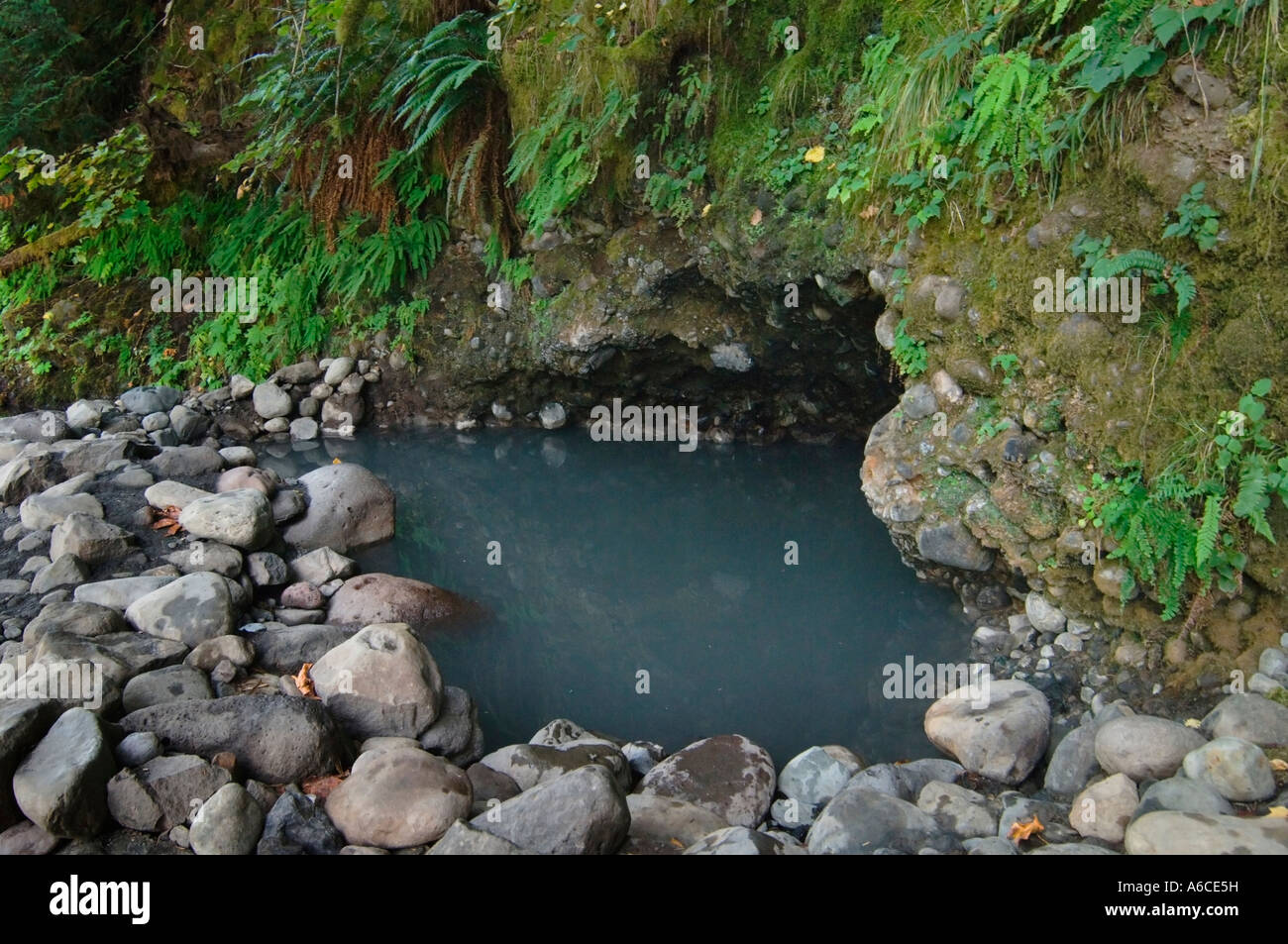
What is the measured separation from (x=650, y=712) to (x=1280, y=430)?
3332 mm

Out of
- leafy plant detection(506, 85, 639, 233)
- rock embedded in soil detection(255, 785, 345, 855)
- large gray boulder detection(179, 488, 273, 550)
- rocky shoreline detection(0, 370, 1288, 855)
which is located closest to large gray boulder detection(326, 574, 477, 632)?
rocky shoreline detection(0, 370, 1288, 855)

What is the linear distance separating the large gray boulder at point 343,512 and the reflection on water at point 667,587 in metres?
0.24

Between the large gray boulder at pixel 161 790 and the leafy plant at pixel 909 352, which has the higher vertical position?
the leafy plant at pixel 909 352

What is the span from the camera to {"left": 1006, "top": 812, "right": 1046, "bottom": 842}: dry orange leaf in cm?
361

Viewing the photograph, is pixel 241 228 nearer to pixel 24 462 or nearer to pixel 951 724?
pixel 24 462

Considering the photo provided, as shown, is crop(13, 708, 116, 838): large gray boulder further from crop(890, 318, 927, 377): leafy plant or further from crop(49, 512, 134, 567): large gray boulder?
crop(890, 318, 927, 377): leafy plant

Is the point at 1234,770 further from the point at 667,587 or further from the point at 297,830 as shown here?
the point at 667,587

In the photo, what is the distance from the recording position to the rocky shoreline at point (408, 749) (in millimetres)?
3500

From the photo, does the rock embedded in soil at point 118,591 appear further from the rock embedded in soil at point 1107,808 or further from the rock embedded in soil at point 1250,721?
the rock embedded in soil at point 1250,721

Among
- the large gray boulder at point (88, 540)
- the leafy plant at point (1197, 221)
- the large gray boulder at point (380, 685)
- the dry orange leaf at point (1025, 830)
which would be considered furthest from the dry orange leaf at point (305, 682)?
the leafy plant at point (1197, 221)

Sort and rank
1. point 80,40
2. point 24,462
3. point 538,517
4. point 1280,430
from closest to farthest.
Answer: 1. point 1280,430
2. point 24,462
3. point 538,517
4. point 80,40

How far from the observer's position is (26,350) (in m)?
10.3

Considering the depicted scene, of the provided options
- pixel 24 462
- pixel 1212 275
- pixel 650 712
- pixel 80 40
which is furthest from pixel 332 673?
pixel 80 40

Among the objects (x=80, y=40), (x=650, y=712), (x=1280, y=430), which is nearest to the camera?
(x=1280, y=430)
